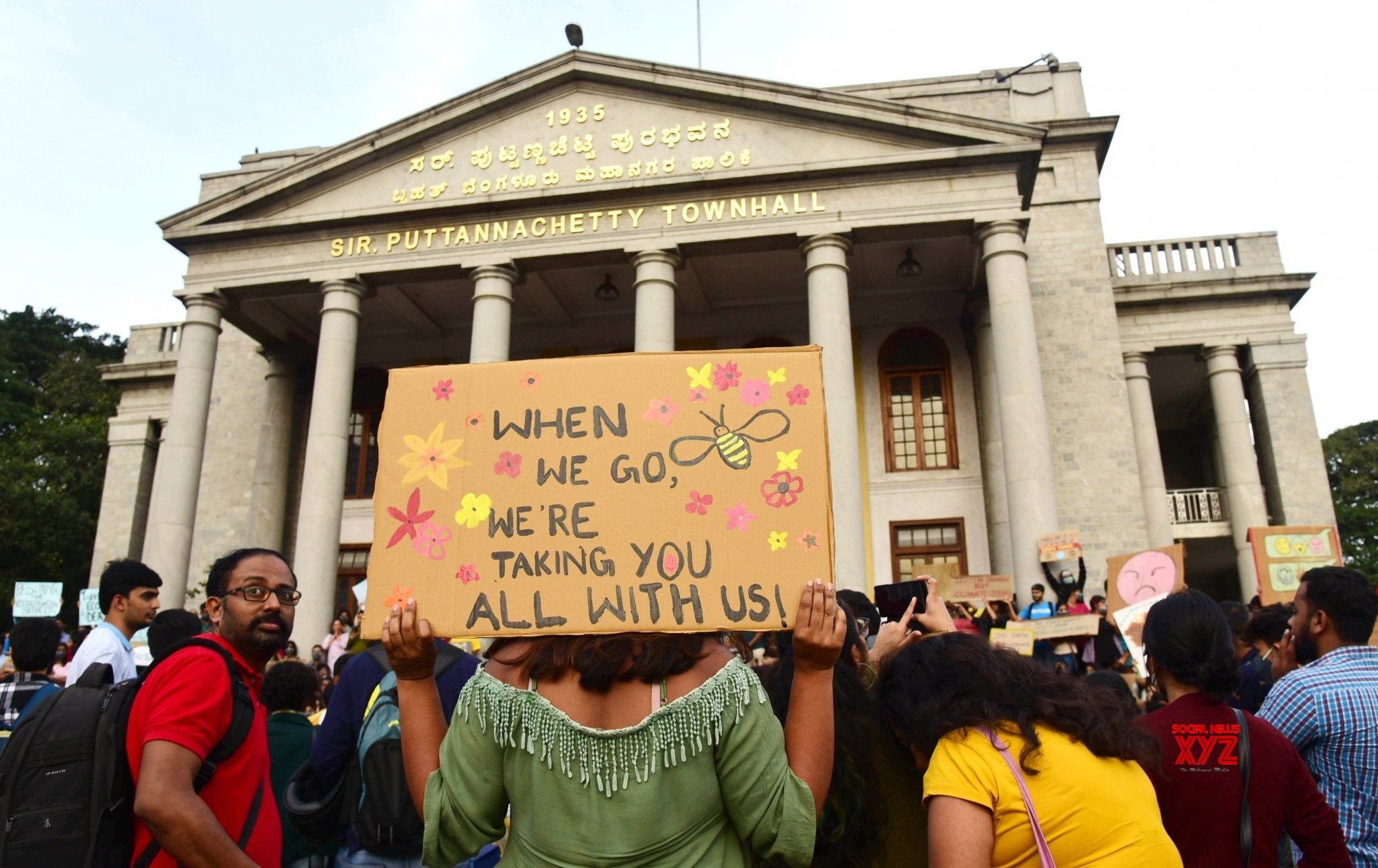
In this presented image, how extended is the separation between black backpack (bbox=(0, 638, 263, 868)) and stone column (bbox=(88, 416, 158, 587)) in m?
26.8

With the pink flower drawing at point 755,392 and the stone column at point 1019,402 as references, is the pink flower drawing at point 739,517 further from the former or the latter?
the stone column at point 1019,402

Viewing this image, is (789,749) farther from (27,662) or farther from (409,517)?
(27,662)

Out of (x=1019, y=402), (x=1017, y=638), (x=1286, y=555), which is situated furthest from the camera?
(x=1019, y=402)

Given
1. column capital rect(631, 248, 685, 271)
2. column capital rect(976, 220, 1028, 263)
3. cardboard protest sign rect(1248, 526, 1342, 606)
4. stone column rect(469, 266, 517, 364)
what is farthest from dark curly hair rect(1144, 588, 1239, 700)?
stone column rect(469, 266, 517, 364)

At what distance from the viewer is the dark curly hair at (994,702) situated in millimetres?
2590

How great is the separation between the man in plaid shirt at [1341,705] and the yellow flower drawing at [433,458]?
3288mm

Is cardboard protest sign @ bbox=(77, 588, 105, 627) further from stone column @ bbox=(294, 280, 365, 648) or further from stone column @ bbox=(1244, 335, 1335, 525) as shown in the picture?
stone column @ bbox=(1244, 335, 1335, 525)

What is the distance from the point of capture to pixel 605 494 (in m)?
2.80

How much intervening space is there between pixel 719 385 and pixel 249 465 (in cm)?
2392

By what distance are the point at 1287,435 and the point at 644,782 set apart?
77.4ft

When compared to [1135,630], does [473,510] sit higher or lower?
higher

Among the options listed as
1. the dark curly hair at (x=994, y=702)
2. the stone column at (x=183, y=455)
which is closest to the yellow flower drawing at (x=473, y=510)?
the dark curly hair at (x=994, y=702)

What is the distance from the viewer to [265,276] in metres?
20.1

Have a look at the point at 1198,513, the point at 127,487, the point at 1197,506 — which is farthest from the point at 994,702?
the point at 127,487
